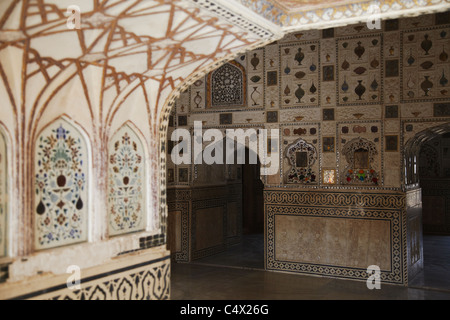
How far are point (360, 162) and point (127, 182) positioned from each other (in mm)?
4014

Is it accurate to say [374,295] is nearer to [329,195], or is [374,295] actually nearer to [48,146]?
[329,195]

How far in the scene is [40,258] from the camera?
312 centimetres

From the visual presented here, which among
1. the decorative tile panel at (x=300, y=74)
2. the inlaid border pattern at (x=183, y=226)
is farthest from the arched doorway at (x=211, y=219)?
the decorative tile panel at (x=300, y=74)

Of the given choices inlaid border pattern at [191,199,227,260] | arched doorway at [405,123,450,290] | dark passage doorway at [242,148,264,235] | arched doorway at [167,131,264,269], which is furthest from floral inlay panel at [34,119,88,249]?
dark passage doorway at [242,148,264,235]

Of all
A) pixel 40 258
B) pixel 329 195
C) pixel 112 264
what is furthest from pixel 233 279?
pixel 40 258

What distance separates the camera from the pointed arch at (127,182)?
3.76 m

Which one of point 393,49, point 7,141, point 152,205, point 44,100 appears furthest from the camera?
point 393,49

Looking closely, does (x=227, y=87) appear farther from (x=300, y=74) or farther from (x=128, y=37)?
(x=128, y=37)

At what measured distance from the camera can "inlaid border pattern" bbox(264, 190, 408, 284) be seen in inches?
262

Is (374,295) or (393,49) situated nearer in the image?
(374,295)

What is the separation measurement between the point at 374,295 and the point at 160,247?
330 centimetres

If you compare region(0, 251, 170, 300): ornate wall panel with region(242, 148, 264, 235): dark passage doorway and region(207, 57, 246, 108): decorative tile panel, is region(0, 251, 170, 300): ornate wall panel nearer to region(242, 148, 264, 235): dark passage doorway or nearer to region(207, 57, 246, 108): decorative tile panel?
region(207, 57, 246, 108): decorative tile panel

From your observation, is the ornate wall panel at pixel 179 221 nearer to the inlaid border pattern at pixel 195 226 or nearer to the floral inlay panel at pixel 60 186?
the inlaid border pattern at pixel 195 226

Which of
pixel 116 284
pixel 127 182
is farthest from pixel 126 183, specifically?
pixel 116 284
